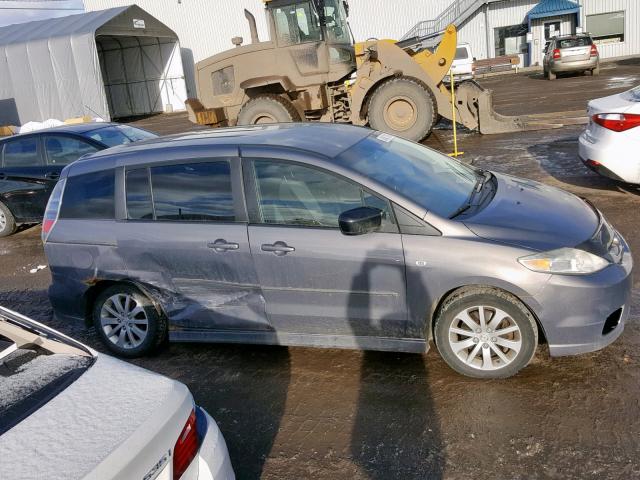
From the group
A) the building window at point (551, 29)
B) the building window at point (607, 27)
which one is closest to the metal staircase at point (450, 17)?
the building window at point (551, 29)

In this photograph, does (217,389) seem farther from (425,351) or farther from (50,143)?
(50,143)

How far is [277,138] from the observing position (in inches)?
166

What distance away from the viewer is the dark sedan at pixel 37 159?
8.47m

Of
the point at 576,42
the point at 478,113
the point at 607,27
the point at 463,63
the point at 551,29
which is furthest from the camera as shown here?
the point at 551,29

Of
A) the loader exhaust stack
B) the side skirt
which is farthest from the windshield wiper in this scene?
the loader exhaust stack

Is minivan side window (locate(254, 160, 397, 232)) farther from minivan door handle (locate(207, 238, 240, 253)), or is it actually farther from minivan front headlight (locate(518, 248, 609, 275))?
minivan front headlight (locate(518, 248, 609, 275))

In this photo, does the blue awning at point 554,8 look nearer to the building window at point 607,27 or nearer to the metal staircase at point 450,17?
the building window at point 607,27

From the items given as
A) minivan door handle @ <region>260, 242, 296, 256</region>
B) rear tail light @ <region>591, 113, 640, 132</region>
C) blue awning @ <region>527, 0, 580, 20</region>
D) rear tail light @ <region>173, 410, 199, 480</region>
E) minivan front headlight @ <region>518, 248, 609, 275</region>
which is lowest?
rear tail light @ <region>173, 410, 199, 480</region>

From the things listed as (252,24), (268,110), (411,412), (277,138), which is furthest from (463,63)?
(411,412)

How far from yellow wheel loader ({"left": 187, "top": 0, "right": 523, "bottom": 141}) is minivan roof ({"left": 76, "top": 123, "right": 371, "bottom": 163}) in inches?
291

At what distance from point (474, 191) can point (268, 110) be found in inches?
343

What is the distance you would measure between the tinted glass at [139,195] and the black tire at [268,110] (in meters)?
8.03

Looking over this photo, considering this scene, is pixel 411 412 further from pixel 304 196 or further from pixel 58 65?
pixel 58 65

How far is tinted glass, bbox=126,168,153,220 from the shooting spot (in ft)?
14.1
